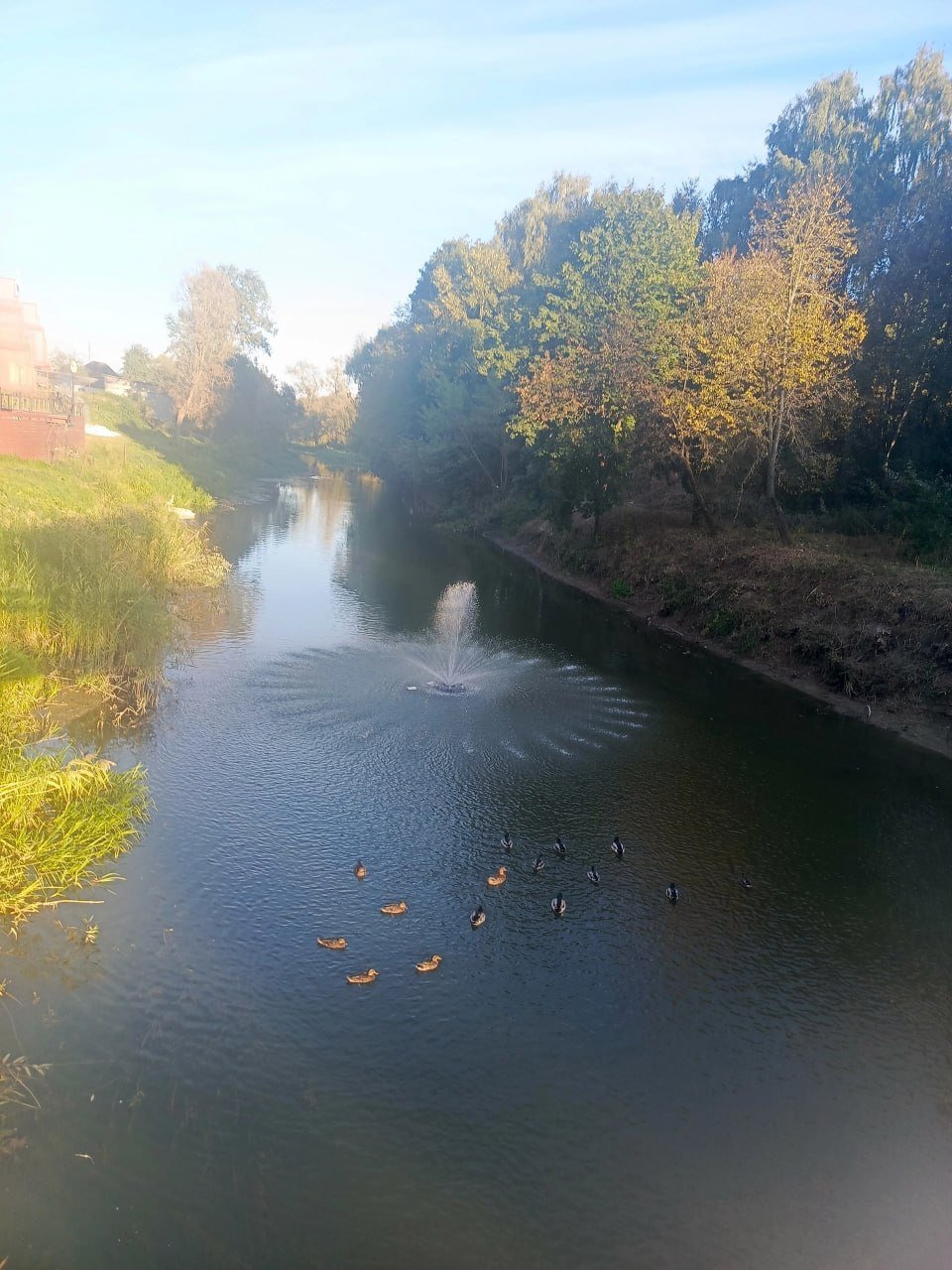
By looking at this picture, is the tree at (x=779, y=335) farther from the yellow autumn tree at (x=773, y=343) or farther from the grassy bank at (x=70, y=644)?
the grassy bank at (x=70, y=644)

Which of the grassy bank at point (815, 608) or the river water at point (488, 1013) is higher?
the grassy bank at point (815, 608)

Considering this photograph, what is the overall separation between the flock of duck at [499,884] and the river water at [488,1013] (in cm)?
13

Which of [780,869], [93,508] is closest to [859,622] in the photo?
[780,869]

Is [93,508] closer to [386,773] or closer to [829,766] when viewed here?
[386,773]

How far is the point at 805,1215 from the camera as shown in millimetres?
7387

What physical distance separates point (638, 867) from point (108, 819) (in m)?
7.80

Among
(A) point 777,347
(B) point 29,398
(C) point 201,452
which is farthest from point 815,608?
(C) point 201,452

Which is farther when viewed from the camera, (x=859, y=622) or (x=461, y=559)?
(x=461, y=559)

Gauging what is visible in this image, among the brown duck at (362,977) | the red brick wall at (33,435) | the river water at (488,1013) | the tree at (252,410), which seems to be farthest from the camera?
the tree at (252,410)

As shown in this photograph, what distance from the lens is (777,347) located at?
27.5 metres

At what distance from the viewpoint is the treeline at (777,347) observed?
27609 millimetres

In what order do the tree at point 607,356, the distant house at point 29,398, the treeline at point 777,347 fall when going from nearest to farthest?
Answer: the treeline at point 777,347
the tree at point 607,356
the distant house at point 29,398

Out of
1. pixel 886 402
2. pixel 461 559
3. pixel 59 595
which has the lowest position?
pixel 461 559

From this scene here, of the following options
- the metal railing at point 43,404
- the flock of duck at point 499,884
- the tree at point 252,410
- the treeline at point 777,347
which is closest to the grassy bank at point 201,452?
the tree at point 252,410
